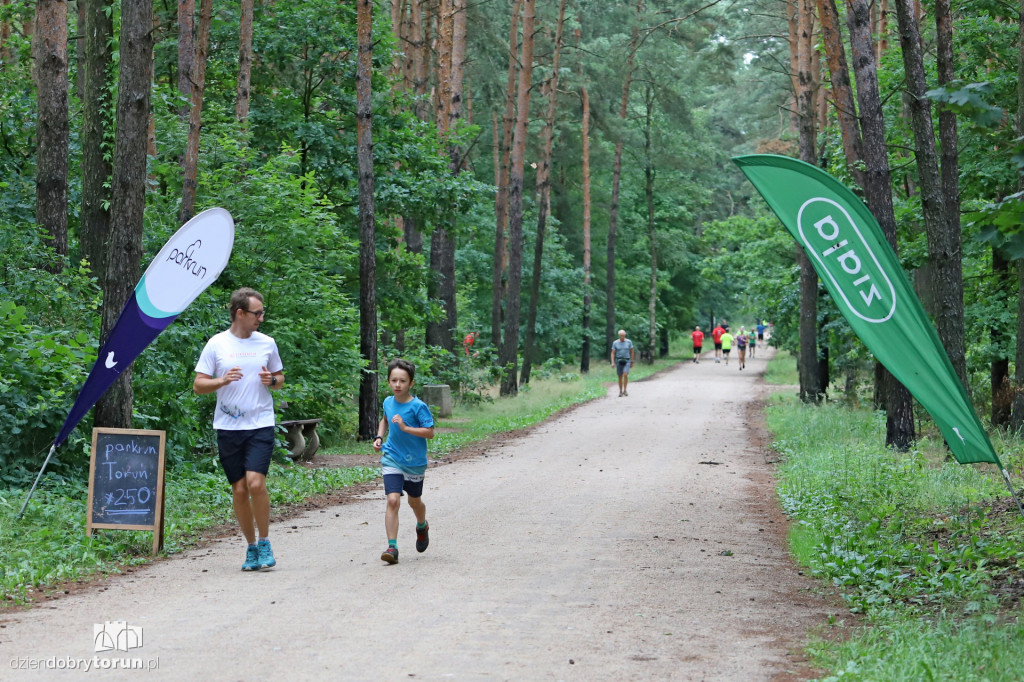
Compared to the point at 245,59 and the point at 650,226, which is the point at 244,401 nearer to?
the point at 245,59

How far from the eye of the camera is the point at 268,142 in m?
22.2

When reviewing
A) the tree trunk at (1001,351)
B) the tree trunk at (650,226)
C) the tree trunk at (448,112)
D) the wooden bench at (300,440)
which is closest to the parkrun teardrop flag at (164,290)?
the wooden bench at (300,440)

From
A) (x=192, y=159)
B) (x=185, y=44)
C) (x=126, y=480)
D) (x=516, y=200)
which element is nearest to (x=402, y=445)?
(x=126, y=480)

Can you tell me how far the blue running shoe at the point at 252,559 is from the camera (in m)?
8.15

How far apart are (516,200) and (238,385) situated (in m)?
24.0

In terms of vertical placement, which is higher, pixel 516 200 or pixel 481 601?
pixel 516 200

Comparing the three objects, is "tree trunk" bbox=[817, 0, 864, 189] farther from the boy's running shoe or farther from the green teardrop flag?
the boy's running shoe

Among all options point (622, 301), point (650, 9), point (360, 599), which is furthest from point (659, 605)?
point (622, 301)

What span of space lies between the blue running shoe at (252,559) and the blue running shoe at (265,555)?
0.11 feet

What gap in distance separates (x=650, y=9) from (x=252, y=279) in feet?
98.1

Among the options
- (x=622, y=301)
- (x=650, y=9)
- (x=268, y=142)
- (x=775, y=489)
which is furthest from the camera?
(x=622, y=301)

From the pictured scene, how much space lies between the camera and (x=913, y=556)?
8094mm

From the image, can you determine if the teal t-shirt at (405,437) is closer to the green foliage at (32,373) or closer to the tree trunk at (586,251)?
the green foliage at (32,373)

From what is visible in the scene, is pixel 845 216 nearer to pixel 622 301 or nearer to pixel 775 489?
pixel 775 489
